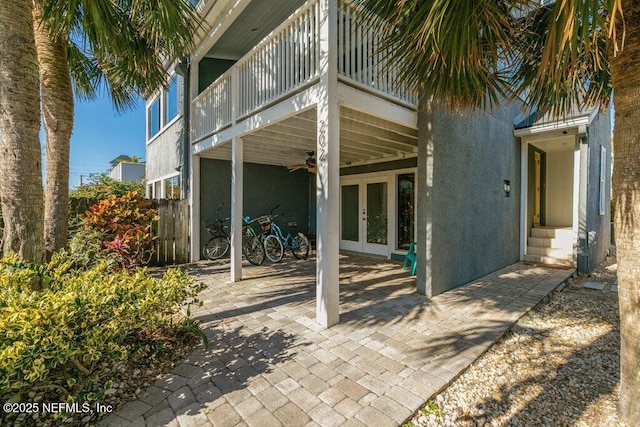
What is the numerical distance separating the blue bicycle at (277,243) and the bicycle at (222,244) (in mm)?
231

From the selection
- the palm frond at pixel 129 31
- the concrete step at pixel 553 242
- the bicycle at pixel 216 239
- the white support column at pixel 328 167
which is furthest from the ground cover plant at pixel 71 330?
the concrete step at pixel 553 242

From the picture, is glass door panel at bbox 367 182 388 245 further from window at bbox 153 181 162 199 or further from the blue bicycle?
window at bbox 153 181 162 199

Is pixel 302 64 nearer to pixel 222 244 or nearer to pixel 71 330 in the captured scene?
pixel 71 330

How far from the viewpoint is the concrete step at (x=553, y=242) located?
24.8ft

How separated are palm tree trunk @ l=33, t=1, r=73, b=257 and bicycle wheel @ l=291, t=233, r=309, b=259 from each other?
15.4 ft

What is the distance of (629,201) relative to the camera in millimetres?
2014

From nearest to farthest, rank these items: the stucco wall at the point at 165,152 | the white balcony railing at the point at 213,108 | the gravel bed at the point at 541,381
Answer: the gravel bed at the point at 541,381, the white balcony railing at the point at 213,108, the stucco wall at the point at 165,152

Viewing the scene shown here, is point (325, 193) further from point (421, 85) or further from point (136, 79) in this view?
point (136, 79)

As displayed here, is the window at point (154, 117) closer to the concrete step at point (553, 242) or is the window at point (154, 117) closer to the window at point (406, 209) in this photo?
the window at point (406, 209)

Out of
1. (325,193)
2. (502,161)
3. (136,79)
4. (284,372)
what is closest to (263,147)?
(136,79)

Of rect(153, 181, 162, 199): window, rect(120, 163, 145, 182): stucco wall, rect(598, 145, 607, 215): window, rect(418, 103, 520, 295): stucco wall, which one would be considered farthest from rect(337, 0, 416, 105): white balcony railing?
rect(120, 163, 145, 182): stucco wall

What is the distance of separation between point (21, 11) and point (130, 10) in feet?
5.94

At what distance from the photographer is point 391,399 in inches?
93.5

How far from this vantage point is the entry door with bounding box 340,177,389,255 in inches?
321
